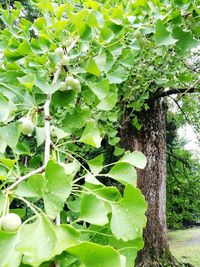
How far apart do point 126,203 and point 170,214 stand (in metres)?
4.95

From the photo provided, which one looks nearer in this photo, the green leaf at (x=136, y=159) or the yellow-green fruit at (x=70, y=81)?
the green leaf at (x=136, y=159)

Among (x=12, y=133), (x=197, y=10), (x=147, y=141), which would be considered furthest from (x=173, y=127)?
(x=12, y=133)

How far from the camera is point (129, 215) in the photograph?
57cm

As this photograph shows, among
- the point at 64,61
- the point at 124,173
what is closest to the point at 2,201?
the point at 124,173

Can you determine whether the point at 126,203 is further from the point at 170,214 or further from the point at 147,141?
the point at 170,214

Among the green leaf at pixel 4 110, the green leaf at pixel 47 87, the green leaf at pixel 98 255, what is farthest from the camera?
the green leaf at pixel 47 87

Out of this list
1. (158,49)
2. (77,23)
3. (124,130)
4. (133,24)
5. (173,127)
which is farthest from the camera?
(173,127)

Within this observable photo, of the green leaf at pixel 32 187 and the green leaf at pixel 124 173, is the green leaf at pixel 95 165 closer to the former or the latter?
the green leaf at pixel 124 173

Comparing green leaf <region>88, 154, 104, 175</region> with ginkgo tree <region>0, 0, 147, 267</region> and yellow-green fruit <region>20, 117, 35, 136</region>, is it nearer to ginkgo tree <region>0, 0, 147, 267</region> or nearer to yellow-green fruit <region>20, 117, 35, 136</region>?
ginkgo tree <region>0, 0, 147, 267</region>

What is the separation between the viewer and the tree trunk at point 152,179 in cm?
328

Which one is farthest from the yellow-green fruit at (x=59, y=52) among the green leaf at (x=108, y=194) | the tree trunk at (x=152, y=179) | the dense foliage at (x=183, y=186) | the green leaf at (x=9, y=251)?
the dense foliage at (x=183, y=186)

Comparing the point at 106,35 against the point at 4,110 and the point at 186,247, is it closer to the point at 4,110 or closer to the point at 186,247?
the point at 4,110

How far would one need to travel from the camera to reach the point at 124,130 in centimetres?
347

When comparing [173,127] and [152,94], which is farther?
[173,127]
